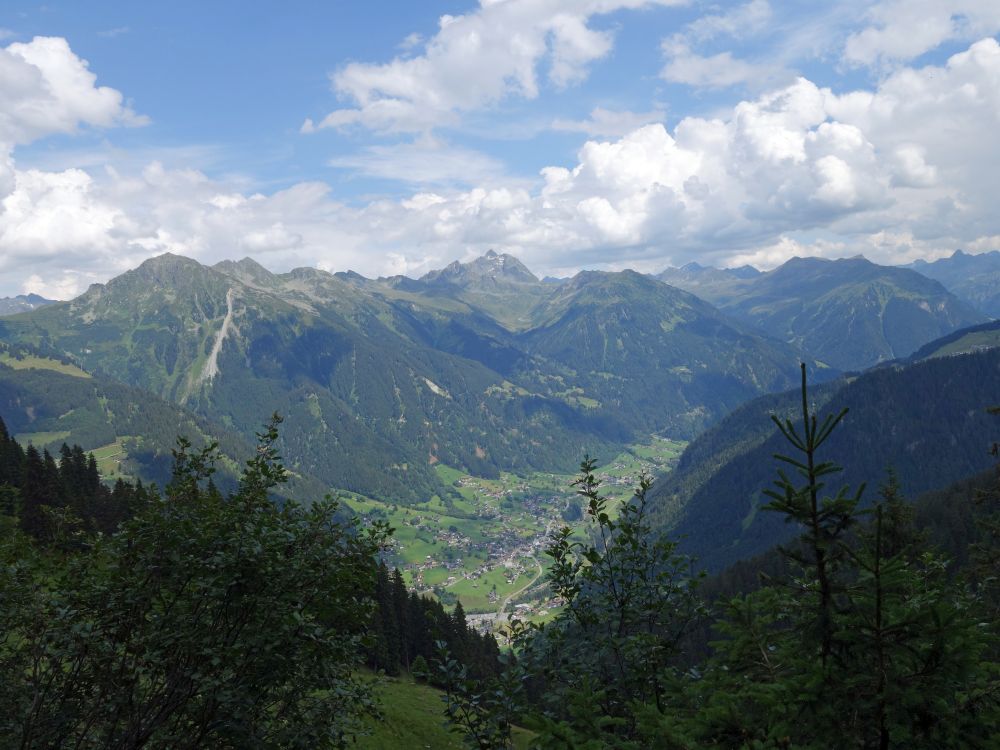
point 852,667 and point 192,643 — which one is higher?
point 192,643

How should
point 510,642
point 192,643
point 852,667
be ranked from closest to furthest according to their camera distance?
point 852,667, point 192,643, point 510,642

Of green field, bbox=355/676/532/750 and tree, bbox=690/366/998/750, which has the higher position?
tree, bbox=690/366/998/750

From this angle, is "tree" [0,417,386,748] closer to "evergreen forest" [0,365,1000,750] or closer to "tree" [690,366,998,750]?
"evergreen forest" [0,365,1000,750]

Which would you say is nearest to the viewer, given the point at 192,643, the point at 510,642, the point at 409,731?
the point at 192,643

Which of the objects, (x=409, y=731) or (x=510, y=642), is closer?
(x=510, y=642)

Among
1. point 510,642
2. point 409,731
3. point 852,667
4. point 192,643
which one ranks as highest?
point 192,643

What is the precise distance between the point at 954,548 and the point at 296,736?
146041mm

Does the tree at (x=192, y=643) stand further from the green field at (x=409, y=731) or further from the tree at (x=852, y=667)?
the green field at (x=409, y=731)

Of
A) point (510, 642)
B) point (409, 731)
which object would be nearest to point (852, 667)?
point (510, 642)

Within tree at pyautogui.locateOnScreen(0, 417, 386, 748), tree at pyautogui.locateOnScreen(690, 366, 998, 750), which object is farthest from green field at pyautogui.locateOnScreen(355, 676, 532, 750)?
tree at pyautogui.locateOnScreen(690, 366, 998, 750)

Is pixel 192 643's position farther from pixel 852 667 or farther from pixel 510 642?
pixel 852 667

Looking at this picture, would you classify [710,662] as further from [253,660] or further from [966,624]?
[253,660]

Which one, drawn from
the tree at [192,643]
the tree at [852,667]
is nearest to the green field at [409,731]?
the tree at [192,643]

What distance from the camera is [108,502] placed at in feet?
290
